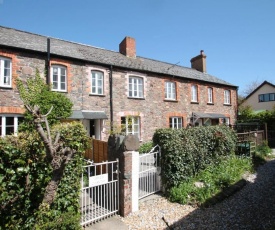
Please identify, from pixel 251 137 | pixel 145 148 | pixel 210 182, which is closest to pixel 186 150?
pixel 210 182

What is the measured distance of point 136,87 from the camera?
14906mm

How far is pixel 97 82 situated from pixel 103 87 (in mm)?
509

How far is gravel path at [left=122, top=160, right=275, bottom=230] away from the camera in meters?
5.00

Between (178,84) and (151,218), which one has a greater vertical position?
(178,84)

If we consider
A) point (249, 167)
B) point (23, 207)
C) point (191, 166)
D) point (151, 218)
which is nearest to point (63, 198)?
point (23, 207)

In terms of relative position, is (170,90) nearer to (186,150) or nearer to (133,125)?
(133,125)

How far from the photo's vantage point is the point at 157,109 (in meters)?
15.8

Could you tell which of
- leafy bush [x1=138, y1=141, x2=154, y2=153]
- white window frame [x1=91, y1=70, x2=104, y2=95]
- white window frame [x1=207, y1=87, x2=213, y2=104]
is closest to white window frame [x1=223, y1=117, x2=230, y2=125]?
white window frame [x1=207, y1=87, x2=213, y2=104]

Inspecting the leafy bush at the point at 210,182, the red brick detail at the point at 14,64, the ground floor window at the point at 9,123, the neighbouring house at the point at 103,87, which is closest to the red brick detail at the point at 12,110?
the neighbouring house at the point at 103,87

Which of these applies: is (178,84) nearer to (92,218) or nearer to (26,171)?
(92,218)

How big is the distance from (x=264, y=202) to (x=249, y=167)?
3512 mm

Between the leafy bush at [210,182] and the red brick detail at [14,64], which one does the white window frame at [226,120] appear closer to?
the leafy bush at [210,182]

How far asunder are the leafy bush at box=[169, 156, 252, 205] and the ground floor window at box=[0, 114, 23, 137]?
327 inches

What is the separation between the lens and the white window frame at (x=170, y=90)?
1666 cm
